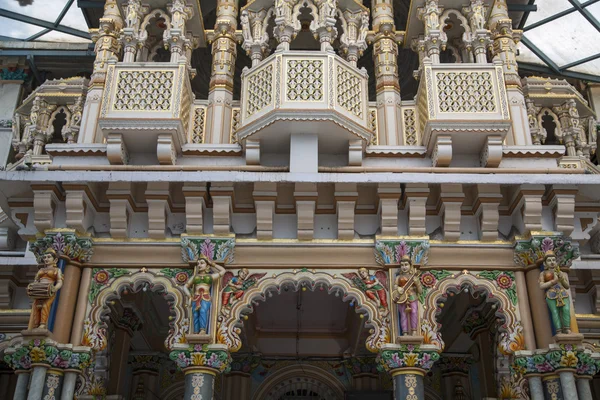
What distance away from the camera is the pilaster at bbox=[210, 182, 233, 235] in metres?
10.1

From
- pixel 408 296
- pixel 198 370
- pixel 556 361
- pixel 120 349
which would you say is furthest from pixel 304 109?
pixel 120 349

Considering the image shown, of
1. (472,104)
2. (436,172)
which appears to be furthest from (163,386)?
(472,104)

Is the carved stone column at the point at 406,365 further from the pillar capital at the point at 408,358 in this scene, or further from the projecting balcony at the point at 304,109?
the projecting balcony at the point at 304,109

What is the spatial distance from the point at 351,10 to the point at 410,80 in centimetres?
403

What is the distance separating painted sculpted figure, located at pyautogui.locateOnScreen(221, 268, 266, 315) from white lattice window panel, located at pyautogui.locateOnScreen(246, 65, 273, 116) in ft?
7.87

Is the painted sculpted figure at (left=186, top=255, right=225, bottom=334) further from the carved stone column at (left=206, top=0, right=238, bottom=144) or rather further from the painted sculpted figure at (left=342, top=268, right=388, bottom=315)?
the carved stone column at (left=206, top=0, right=238, bottom=144)

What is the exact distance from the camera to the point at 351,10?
37.9 ft

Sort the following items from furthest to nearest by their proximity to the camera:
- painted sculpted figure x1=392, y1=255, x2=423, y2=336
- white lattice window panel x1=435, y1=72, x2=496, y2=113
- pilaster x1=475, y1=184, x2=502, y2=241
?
1. white lattice window panel x1=435, y1=72, x2=496, y2=113
2. pilaster x1=475, y1=184, x2=502, y2=241
3. painted sculpted figure x1=392, y1=255, x2=423, y2=336

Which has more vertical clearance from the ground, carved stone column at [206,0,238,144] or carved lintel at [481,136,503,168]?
carved stone column at [206,0,238,144]

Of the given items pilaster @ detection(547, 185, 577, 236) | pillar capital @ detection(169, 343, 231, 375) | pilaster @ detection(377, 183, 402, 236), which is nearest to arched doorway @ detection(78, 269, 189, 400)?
pillar capital @ detection(169, 343, 231, 375)

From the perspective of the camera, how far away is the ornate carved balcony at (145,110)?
10211 mm

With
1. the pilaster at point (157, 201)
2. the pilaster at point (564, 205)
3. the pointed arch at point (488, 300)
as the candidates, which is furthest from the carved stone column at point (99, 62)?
the pilaster at point (564, 205)

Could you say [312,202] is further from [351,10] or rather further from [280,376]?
[280,376]

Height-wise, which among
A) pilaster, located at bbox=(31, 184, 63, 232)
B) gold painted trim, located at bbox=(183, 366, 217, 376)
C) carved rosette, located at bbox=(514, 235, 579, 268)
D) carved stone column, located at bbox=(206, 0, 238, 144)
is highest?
carved stone column, located at bbox=(206, 0, 238, 144)
